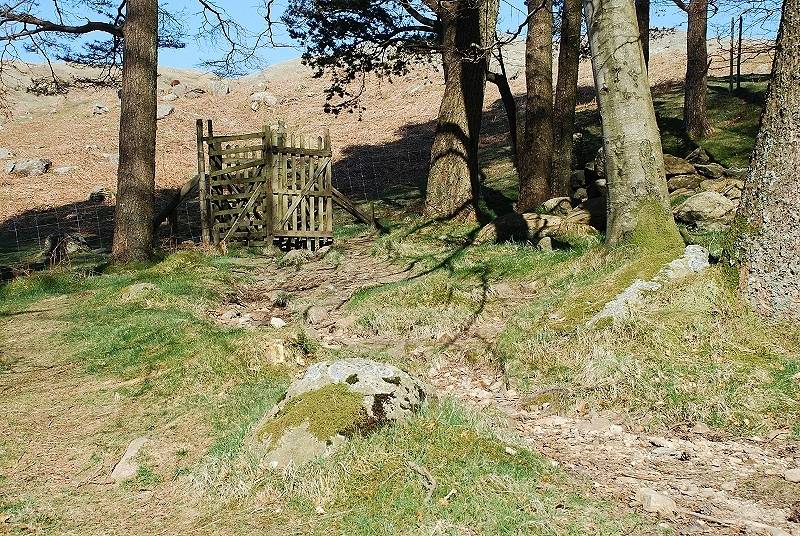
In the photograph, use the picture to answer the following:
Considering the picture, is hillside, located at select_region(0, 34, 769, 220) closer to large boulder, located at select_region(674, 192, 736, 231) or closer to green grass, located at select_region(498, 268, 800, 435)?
large boulder, located at select_region(674, 192, 736, 231)

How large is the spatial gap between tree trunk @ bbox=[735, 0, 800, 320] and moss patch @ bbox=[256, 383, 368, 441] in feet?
12.6

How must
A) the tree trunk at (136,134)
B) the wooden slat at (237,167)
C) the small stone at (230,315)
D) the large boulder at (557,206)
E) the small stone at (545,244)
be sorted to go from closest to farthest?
the small stone at (230,315), the small stone at (545,244), the tree trunk at (136,134), the large boulder at (557,206), the wooden slat at (237,167)

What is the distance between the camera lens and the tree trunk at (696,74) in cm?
1805

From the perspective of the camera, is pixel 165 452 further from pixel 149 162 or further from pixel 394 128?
pixel 394 128

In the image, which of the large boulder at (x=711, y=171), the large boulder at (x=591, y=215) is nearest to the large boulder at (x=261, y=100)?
the large boulder at (x=711, y=171)

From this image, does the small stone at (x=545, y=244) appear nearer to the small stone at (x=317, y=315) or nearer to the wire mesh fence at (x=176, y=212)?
the small stone at (x=317, y=315)

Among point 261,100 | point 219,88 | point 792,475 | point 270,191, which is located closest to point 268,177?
point 270,191

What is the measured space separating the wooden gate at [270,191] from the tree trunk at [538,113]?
4.20m

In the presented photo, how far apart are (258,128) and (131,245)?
21978 mm

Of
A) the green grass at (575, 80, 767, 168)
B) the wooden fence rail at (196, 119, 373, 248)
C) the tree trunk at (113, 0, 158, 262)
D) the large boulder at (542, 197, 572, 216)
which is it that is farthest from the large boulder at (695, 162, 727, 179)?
the tree trunk at (113, 0, 158, 262)

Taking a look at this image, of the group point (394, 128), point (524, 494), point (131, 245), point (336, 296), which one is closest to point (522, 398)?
point (524, 494)

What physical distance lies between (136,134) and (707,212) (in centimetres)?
999

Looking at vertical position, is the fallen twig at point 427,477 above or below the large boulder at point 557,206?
below

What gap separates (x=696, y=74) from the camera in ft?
59.6
